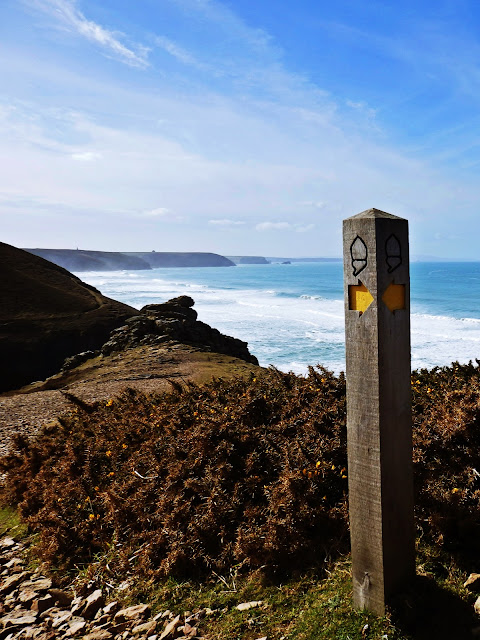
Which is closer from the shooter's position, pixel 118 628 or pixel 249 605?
pixel 249 605

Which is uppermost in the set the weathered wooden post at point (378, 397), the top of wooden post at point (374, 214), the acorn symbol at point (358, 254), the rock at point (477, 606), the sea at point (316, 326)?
the top of wooden post at point (374, 214)

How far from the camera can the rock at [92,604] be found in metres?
3.86

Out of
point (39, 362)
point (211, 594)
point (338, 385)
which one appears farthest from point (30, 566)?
point (39, 362)

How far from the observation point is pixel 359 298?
284cm

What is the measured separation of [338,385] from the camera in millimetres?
5344

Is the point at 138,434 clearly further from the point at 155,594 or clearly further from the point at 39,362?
the point at 39,362

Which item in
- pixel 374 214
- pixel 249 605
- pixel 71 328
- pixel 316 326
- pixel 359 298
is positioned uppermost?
pixel 374 214

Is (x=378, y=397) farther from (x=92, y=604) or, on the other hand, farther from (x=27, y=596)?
(x=27, y=596)

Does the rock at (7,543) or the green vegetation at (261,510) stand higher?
the green vegetation at (261,510)

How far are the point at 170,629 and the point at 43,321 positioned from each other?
28.7m

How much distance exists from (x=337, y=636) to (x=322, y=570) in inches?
26.1

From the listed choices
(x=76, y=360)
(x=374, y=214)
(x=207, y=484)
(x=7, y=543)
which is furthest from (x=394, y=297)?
(x=76, y=360)

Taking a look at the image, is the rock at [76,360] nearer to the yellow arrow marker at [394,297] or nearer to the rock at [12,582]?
the rock at [12,582]

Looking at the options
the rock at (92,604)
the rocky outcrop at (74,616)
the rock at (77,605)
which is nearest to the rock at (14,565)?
the rocky outcrop at (74,616)
